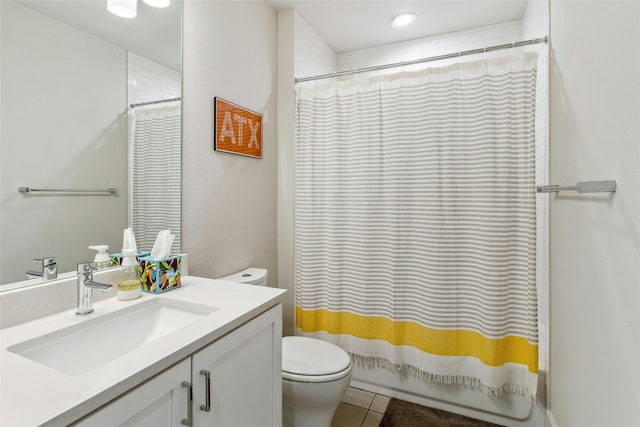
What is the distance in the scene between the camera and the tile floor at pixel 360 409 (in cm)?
170

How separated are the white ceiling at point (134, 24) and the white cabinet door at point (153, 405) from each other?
1.13 metres

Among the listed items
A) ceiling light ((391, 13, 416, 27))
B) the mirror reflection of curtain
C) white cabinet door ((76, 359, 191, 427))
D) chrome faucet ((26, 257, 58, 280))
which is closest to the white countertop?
white cabinet door ((76, 359, 191, 427))

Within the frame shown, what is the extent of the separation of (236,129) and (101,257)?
0.98 m

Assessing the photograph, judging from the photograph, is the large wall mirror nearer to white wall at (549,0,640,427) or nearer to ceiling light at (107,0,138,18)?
ceiling light at (107,0,138,18)

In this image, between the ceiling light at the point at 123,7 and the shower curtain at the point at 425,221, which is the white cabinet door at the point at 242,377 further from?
the ceiling light at the point at 123,7

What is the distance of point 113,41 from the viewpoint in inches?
45.2

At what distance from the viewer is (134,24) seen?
48.7 inches

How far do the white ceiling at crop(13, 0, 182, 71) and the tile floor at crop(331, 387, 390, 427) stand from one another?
6.55 feet

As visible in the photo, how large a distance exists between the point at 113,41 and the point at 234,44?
2.49 feet

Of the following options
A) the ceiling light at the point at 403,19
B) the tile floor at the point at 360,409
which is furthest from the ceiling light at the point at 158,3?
the tile floor at the point at 360,409

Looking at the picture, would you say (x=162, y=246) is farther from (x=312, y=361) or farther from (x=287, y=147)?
(x=287, y=147)

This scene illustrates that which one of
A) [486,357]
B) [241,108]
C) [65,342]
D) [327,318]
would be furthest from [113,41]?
[486,357]

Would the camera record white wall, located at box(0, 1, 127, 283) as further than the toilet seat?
No

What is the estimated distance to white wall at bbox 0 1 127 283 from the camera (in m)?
0.90
